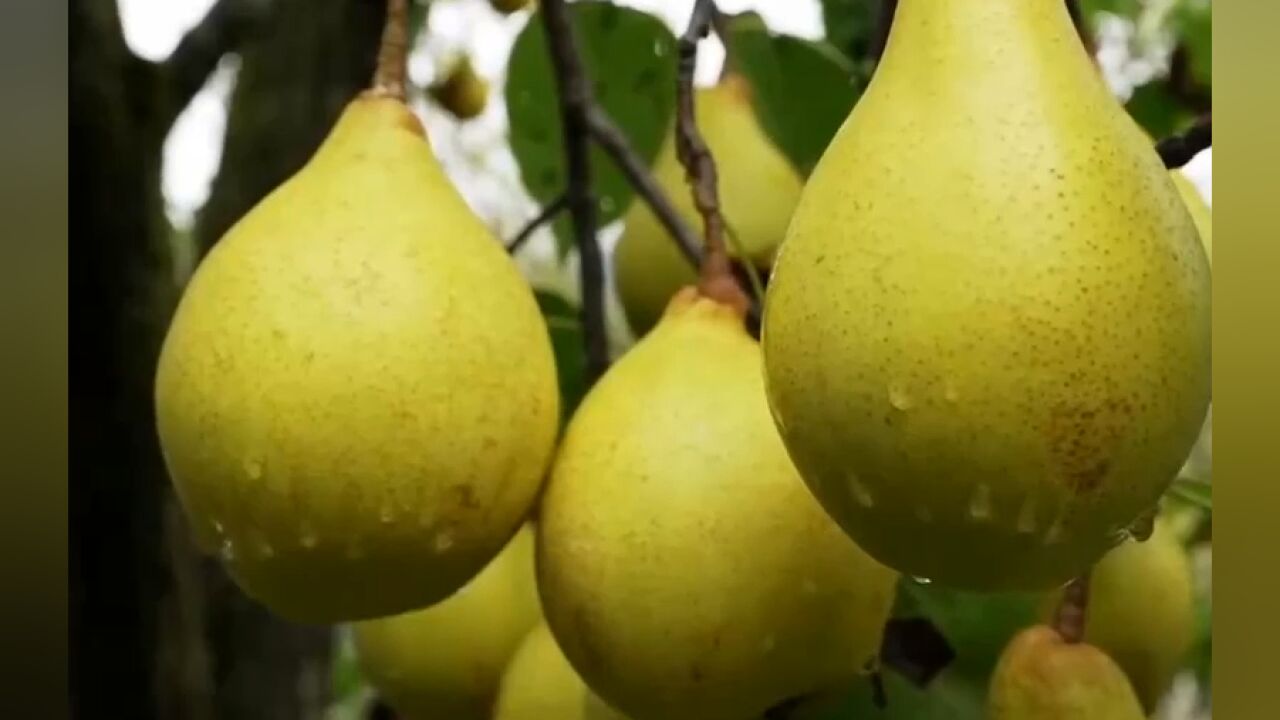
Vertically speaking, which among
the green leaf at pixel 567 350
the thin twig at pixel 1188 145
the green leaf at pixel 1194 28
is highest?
the thin twig at pixel 1188 145

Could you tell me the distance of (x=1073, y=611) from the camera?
0.45m

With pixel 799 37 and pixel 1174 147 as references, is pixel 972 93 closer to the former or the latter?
pixel 1174 147

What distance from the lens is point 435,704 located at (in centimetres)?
49

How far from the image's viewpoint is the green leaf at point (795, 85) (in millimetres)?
571

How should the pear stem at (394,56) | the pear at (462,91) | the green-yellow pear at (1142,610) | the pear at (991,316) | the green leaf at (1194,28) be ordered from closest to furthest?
1. the pear at (991,316)
2. the pear stem at (394,56)
3. the green-yellow pear at (1142,610)
4. the green leaf at (1194,28)
5. the pear at (462,91)

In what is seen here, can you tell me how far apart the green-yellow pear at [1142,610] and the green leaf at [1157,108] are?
142 mm

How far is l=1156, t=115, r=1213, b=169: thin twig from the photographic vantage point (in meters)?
0.41

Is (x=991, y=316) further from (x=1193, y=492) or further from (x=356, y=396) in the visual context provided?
(x=1193, y=492)

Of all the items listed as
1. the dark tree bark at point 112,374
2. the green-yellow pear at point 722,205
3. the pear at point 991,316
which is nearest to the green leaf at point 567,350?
the green-yellow pear at point 722,205

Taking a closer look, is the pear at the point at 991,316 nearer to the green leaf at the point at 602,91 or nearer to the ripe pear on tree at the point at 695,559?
the ripe pear on tree at the point at 695,559

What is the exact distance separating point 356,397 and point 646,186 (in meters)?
0.11

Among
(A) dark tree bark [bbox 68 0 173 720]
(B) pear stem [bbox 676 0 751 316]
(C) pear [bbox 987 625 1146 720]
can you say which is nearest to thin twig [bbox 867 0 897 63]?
(B) pear stem [bbox 676 0 751 316]

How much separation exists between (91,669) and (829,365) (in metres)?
0.40

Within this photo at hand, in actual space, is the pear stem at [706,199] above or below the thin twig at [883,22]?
below
